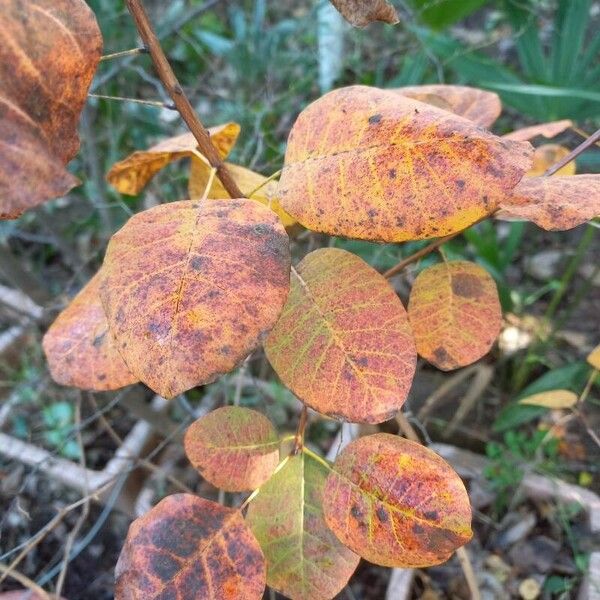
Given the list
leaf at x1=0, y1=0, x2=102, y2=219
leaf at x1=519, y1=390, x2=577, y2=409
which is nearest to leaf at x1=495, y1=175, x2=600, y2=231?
leaf at x1=0, y1=0, x2=102, y2=219

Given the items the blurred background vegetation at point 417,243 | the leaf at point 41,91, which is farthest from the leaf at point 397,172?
the blurred background vegetation at point 417,243

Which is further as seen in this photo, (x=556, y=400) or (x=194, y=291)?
(x=556, y=400)

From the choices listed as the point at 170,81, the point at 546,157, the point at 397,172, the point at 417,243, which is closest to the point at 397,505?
the point at 397,172

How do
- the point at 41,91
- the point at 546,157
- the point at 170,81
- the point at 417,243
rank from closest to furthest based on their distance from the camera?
1. the point at 41,91
2. the point at 170,81
3. the point at 546,157
4. the point at 417,243

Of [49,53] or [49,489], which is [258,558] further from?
[49,489]

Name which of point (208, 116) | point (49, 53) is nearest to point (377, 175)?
point (49, 53)

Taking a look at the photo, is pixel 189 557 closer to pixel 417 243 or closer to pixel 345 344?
pixel 345 344

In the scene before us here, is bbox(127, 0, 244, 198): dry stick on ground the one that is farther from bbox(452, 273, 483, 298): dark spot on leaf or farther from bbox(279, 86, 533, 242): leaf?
bbox(452, 273, 483, 298): dark spot on leaf
